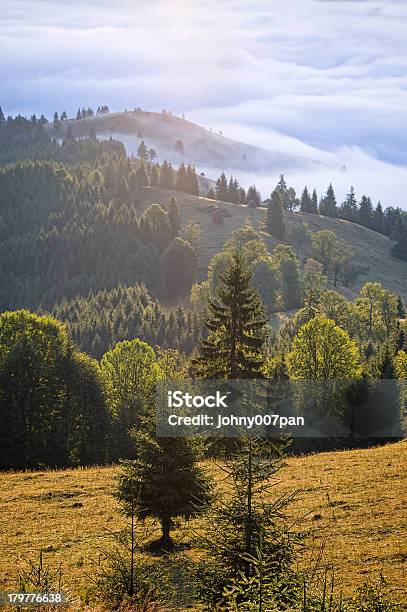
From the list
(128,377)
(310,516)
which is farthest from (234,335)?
(128,377)

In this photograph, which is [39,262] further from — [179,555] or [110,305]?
[179,555]

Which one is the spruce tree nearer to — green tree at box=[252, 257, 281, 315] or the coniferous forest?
the coniferous forest

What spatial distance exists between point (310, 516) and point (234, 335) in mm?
22855

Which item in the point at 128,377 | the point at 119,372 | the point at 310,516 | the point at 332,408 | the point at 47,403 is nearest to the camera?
the point at 310,516

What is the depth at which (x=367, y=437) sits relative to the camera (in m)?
65.2

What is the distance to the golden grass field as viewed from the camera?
72.1 feet

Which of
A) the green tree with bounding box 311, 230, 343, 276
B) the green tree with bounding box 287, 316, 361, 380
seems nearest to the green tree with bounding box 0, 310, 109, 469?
the green tree with bounding box 287, 316, 361, 380

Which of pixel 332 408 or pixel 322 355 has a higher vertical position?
pixel 322 355

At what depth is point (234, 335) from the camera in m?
49.4

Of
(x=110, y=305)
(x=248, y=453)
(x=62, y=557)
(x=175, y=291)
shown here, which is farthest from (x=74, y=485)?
(x=175, y=291)

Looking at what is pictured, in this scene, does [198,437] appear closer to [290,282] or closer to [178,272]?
[290,282]

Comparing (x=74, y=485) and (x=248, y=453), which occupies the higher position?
(x=248, y=453)

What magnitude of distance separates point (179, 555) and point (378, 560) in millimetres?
7658

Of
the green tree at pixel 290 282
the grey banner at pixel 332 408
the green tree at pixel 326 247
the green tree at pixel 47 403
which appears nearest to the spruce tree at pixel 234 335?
the grey banner at pixel 332 408
